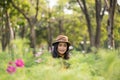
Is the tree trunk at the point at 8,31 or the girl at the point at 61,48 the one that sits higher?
the girl at the point at 61,48

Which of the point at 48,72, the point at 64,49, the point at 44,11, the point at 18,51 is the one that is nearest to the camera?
the point at 48,72

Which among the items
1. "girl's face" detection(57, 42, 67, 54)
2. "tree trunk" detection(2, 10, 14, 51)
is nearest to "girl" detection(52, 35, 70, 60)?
"girl's face" detection(57, 42, 67, 54)

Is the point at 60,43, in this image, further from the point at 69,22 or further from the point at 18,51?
the point at 69,22

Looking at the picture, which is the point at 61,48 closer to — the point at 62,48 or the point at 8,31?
the point at 62,48

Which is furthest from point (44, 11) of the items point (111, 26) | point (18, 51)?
point (18, 51)

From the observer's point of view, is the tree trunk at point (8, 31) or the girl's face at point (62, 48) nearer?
the girl's face at point (62, 48)

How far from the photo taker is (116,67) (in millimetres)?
1504

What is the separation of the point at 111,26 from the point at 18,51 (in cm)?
1045

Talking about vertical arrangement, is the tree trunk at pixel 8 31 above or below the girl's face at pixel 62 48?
below

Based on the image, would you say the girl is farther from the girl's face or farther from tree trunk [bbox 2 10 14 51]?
tree trunk [bbox 2 10 14 51]

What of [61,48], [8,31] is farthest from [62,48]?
[8,31]

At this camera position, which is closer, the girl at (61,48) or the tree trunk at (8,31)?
the girl at (61,48)

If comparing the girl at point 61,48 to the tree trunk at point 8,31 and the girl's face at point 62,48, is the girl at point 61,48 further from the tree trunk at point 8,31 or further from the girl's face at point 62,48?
the tree trunk at point 8,31

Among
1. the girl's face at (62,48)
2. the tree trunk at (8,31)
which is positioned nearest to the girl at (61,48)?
the girl's face at (62,48)
